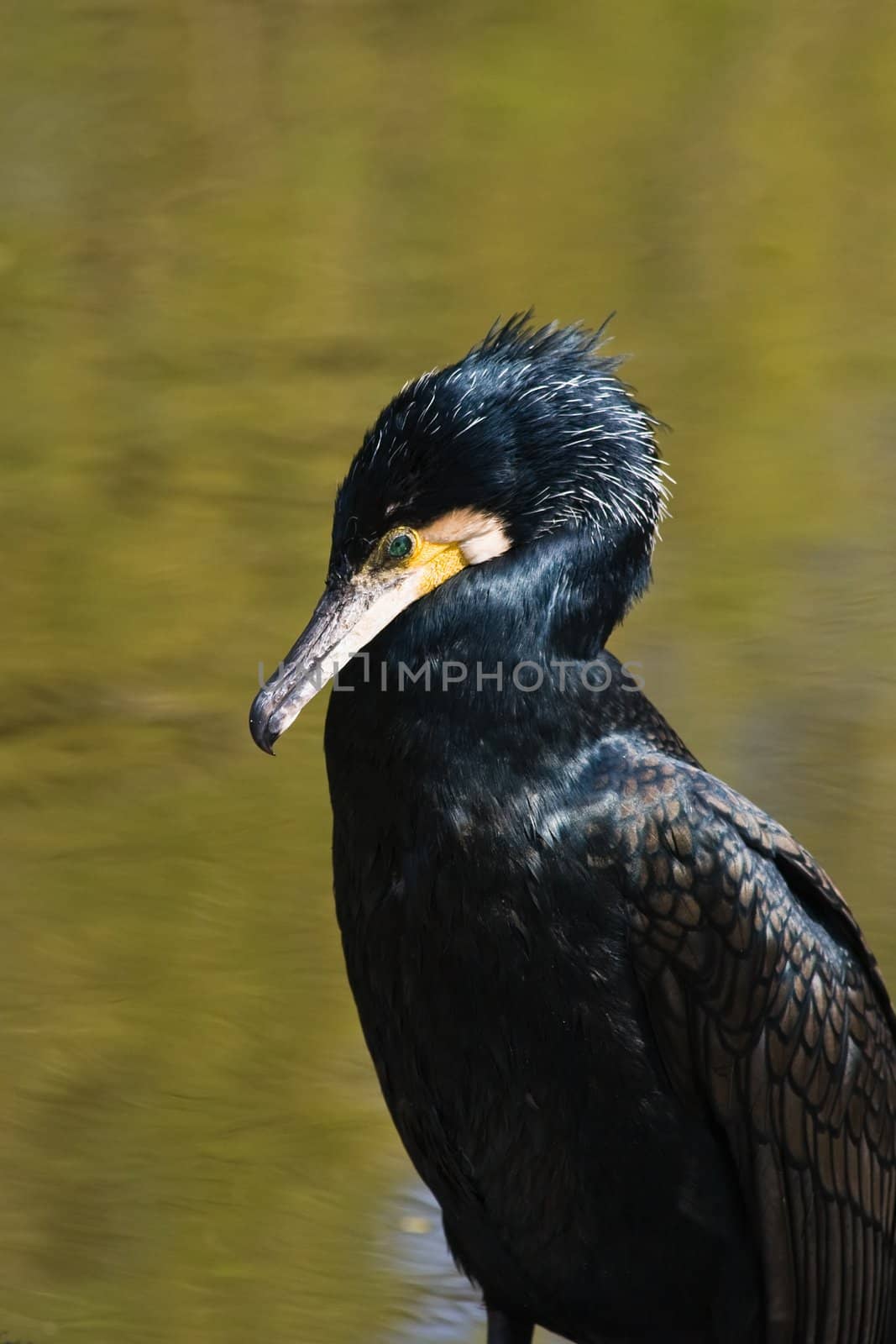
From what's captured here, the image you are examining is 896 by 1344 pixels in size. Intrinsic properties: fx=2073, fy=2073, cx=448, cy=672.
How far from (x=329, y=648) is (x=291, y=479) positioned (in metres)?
3.42

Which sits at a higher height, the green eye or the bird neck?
the green eye

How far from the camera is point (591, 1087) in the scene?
2.24 metres

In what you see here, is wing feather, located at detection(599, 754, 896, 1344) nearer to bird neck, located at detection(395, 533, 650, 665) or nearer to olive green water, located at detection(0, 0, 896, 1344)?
bird neck, located at detection(395, 533, 650, 665)

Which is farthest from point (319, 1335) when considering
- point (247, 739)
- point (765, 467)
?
point (765, 467)

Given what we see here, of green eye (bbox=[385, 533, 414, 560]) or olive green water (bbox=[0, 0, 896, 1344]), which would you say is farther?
olive green water (bbox=[0, 0, 896, 1344])

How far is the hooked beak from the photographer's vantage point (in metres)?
2.18

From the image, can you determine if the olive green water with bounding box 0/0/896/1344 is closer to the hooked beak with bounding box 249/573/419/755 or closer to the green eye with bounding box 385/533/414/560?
the hooked beak with bounding box 249/573/419/755

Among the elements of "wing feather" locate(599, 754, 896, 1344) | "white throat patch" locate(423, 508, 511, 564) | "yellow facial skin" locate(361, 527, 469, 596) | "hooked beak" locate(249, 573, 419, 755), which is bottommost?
"wing feather" locate(599, 754, 896, 1344)

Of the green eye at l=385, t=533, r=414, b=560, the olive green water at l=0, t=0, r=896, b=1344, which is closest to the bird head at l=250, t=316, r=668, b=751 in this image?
the green eye at l=385, t=533, r=414, b=560

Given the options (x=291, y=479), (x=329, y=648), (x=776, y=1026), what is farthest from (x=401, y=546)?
(x=291, y=479)

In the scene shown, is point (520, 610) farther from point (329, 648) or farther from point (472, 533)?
point (329, 648)

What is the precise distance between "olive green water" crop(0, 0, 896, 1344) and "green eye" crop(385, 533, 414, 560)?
4.42 ft

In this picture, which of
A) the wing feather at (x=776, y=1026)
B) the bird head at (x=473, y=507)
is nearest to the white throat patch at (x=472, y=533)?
the bird head at (x=473, y=507)

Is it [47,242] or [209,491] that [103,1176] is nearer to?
[209,491]
